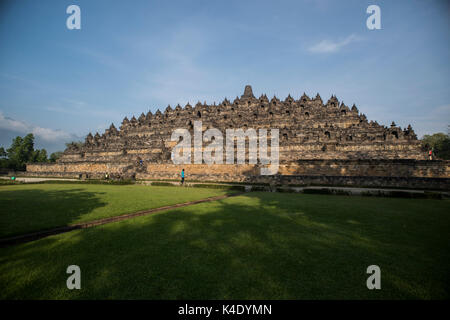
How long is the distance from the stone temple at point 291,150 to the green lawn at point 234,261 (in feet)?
48.4

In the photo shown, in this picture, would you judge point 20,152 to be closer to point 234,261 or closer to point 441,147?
point 234,261

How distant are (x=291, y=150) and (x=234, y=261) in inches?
1055

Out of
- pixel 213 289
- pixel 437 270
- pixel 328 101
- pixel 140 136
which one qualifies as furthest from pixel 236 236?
pixel 140 136

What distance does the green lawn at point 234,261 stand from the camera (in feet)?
7.81

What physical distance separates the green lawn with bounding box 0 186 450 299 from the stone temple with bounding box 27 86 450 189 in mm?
14755

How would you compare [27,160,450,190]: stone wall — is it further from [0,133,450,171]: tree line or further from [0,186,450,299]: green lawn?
[0,133,450,171]: tree line

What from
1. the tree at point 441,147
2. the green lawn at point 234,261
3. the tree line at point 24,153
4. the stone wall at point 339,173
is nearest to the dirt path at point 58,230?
the green lawn at point 234,261

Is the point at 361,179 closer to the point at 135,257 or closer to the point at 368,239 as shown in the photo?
the point at 368,239

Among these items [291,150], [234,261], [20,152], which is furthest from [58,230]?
[20,152]

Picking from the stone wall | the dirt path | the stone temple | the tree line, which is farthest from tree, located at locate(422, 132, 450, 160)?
the dirt path

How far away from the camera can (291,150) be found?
28219mm

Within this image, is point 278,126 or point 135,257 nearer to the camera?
point 135,257
